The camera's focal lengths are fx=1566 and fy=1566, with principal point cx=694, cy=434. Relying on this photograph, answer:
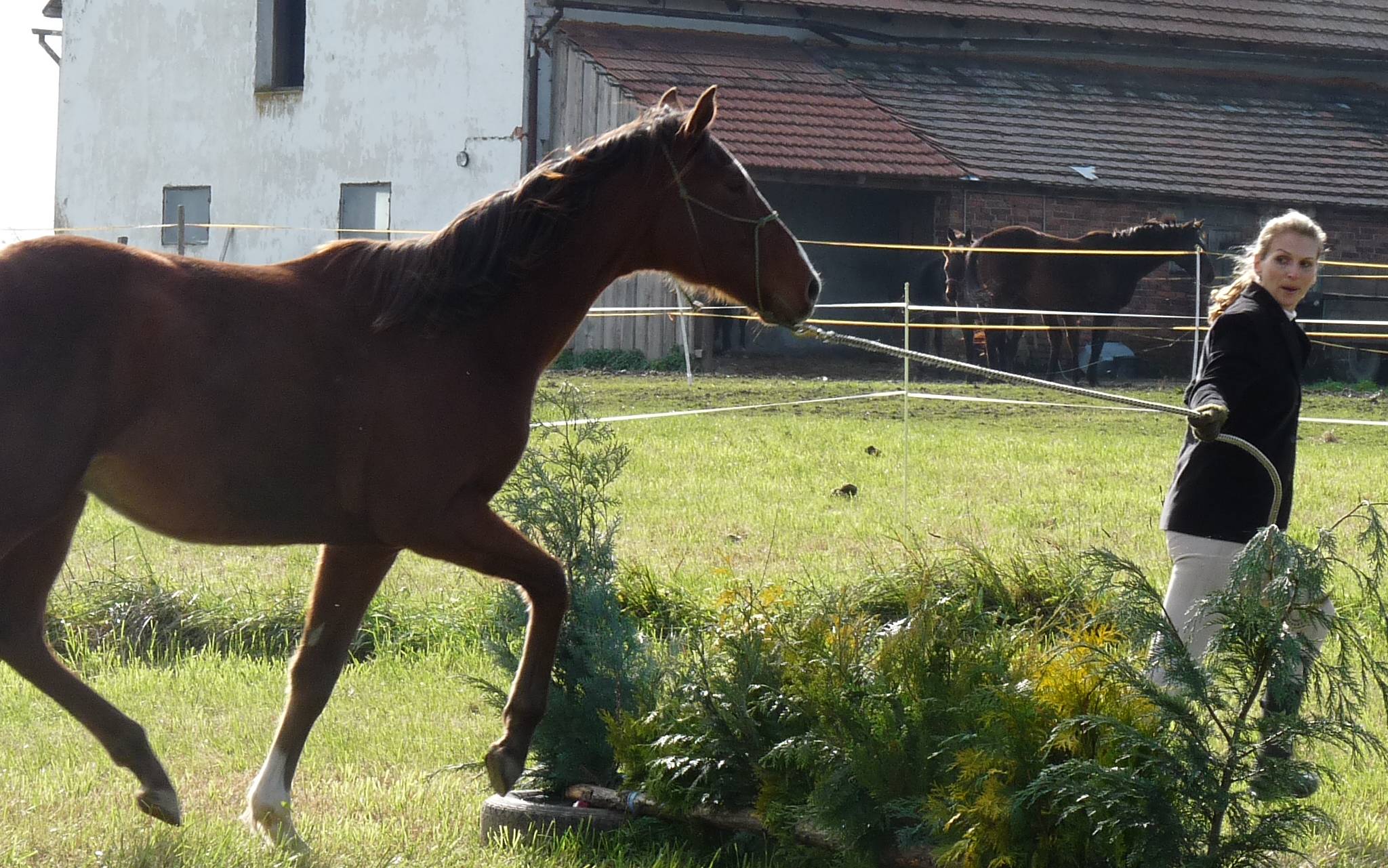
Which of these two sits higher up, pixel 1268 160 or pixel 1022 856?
pixel 1268 160

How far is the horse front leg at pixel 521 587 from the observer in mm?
4168

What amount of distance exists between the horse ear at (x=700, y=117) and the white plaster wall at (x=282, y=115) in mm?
17704

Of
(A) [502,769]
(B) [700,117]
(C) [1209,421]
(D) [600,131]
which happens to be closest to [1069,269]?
(D) [600,131]

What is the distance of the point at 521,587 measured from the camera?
438 centimetres

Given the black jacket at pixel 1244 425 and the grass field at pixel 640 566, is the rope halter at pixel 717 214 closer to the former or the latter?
the grass field at pixel 640 566

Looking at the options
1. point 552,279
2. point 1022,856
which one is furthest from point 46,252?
point 1022,856

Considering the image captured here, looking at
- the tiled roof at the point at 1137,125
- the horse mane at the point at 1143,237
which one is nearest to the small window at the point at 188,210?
the tiled roof at the point at 1137,125

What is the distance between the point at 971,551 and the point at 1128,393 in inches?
432

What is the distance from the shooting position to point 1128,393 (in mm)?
17016

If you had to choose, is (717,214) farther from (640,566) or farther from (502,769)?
(640,566)

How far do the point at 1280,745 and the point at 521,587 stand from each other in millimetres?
2033

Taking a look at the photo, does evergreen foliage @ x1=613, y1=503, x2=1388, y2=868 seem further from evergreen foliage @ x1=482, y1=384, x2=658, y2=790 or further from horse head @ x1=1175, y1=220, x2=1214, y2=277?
horse head @ x1=1175, y1=220, x2=1214, y2=277

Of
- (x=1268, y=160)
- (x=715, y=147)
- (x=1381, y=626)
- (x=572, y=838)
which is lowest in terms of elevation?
(x=572, y=838)

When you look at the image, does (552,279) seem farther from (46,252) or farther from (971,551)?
(971,551)
